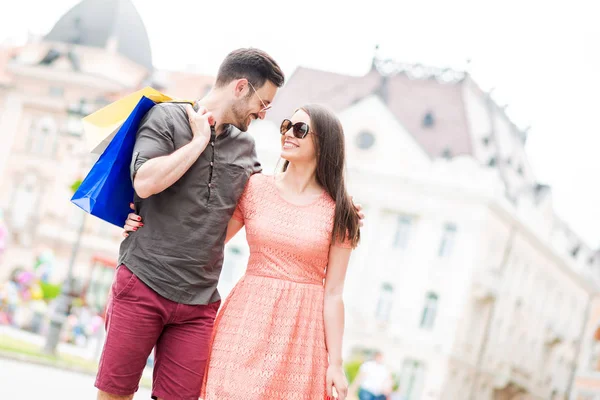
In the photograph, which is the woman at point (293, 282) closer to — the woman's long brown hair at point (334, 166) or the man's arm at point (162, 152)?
the woman's long brown hair at point (334, 166)

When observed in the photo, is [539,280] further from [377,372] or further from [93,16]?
[377,372]

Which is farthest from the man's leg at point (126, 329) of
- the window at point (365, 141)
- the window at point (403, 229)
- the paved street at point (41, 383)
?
the window at point (365, 141)

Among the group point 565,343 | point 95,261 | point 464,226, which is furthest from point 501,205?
point 565,343

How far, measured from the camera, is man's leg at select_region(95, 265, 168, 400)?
3.36 meters

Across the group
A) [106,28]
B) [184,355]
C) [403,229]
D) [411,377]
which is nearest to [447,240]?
[403,229]

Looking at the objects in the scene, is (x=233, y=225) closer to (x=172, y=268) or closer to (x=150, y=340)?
(x=172, y=268)

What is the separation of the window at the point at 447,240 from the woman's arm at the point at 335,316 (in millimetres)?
28612

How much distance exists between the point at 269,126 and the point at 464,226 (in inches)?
311

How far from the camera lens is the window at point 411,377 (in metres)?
31.2

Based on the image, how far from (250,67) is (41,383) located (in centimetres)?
818

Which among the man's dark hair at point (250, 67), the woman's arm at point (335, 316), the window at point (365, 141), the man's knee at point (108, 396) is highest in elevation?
the window at point (365, 141)

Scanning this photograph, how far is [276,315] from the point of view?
3.46 meters

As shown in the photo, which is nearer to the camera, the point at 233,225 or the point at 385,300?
the point at 233,225

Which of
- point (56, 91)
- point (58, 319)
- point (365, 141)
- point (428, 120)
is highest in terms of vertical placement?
point (428, 120)
